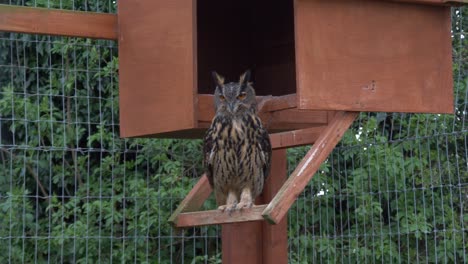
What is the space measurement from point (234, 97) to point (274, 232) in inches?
25.6

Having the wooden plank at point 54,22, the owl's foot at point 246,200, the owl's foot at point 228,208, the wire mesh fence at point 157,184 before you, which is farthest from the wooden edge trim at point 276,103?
the wire mesh fence at point 157,184

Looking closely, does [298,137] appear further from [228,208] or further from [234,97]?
[228,208]

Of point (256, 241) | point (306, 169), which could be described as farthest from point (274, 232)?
point (306, 169)

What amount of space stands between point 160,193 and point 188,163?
14.2 inches

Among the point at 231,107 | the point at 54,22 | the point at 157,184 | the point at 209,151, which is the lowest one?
the point at 157,184

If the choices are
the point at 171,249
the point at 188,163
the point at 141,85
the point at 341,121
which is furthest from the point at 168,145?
the point at 341,121

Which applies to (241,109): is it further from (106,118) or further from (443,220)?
(106,118)

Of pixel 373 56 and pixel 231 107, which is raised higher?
pixel 373 56

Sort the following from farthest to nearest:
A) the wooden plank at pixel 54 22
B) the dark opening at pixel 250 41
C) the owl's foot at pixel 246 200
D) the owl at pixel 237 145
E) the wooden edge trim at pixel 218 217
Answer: the dark opening at pixel 250 41, the wooden plank at pixel 54 22, the owl at pixel 237 145, the owl's foot at pixel 246 200, the wooden edge trim at pixel 218 217

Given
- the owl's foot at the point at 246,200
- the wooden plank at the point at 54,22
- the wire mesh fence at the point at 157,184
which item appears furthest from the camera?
the wire mesh fence at the point at 157,184

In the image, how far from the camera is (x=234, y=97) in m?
4.23

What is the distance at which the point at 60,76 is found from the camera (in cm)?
543

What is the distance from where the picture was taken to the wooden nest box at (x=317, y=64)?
396 cm

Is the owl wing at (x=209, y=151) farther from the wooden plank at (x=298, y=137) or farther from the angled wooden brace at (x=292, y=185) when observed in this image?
the wooden plank at (x=298, y=137)
